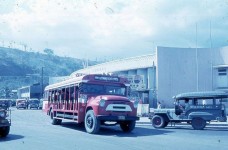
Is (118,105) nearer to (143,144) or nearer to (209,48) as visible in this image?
(143,144)

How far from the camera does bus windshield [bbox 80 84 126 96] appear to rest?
16.8 m

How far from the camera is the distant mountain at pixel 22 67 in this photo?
13388 centimetres

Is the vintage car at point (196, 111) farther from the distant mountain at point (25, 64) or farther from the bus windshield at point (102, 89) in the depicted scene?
the distant mountain at point (25, 64)

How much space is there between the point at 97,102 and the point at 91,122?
1.04 meters

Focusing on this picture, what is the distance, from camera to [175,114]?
1941cm

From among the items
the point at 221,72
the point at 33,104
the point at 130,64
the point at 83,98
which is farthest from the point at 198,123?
the point at 33,104


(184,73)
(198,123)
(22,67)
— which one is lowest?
(198,123)

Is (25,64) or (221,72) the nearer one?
(221,72)

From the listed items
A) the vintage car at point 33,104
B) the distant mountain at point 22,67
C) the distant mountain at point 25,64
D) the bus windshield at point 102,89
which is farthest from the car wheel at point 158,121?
the distant mountain at point 25,64

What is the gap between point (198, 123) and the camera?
18.8 metres

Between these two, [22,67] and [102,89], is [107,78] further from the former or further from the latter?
[22,67]

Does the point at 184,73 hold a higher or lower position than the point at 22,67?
lower

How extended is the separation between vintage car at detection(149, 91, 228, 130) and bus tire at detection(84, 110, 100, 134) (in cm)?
530

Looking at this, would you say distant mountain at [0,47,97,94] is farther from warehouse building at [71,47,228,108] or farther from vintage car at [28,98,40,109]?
warehouse building at [71,47,228,108]
